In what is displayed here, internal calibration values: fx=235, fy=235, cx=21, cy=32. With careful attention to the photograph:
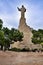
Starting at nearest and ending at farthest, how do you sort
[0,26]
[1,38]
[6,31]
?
[1,38]
[0,26]
[6,31]

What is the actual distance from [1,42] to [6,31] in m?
8.02

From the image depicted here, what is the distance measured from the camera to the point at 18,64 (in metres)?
17.9

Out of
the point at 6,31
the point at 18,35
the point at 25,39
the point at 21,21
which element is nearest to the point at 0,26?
the point at 6,31

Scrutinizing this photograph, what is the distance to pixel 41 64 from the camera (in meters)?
17.9

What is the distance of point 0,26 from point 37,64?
27.5m

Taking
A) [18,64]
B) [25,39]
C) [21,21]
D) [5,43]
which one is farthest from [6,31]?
[18,64]

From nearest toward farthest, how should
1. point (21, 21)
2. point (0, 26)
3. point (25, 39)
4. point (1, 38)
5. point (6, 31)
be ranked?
point (1, 38) < point (0, 26) < point (6, 31) < point (25, 39) < point (21, 21)

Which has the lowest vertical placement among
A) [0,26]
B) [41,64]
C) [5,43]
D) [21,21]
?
[41,64]

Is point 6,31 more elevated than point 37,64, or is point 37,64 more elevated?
point 6,31

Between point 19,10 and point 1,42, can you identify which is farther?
point 19,10

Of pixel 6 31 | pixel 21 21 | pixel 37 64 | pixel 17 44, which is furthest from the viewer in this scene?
pixel 21 21

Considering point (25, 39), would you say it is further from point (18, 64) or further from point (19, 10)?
point (18, 64)

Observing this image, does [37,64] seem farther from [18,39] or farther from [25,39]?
[25,39]

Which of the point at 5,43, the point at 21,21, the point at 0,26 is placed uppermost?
the point at 21,21
